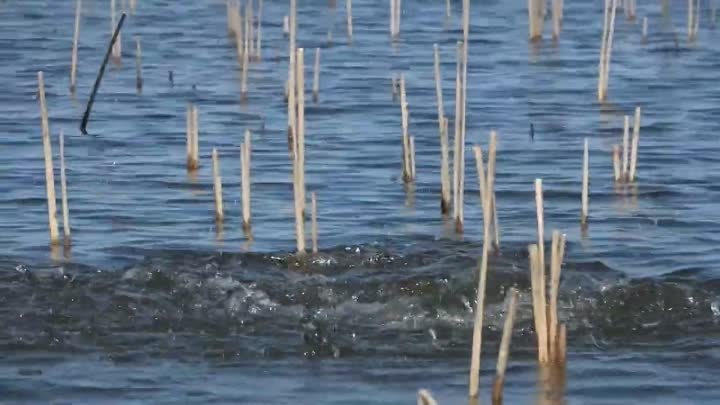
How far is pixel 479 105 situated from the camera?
1242 centimetres

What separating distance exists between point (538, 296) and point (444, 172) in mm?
2745


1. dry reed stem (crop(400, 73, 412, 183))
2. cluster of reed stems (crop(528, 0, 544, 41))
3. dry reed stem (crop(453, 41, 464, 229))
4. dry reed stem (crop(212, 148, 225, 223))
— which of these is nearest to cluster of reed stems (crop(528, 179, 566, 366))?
dry reed stem (crop(453, 41, 464, 229))

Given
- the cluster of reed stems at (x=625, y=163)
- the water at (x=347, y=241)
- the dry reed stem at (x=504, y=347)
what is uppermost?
→ the dry reed stem at (x=504, y=347)

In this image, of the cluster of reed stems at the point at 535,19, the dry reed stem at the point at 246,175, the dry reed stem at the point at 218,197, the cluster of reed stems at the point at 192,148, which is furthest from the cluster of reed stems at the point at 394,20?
the dry reed stem at the point at 246,175

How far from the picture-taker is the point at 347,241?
837 cm

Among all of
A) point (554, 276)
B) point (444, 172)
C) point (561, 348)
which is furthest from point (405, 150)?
point (554, 276)

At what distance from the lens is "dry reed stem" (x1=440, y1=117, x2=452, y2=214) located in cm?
817

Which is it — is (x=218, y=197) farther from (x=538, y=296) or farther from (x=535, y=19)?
(x=535, y=19)

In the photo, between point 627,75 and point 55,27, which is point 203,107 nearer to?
point 627,75

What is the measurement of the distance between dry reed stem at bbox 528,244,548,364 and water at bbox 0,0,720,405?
0.24 m

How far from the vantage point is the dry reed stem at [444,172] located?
8.17 m

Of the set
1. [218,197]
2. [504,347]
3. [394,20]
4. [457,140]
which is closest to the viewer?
[504,347]

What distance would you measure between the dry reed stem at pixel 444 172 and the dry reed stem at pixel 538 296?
2.33m

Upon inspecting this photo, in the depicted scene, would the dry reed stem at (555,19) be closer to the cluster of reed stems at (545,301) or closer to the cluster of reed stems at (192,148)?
the cluster of reed stems at (192,148)
